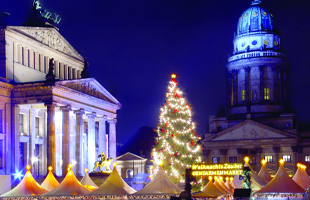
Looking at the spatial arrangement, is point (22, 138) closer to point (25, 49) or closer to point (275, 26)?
point (25, 49)

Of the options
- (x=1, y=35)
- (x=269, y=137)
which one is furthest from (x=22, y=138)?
(x=269, y=137)

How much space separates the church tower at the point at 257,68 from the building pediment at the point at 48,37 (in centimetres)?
5159

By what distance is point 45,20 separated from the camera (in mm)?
60844

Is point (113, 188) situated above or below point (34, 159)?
below

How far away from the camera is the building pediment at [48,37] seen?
2210 inches

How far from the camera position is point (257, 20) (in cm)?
11275

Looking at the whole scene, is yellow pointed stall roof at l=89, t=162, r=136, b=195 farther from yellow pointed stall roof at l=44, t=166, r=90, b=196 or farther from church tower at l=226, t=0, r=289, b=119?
church tower at l=226, t=0, r=289, b=119

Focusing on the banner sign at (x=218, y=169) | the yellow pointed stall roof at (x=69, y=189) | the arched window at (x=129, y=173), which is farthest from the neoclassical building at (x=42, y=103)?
the arched window at (x=129, y=173)

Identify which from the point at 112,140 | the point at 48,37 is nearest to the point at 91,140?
the point at 112,140

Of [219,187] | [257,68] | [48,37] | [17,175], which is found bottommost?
[219,187]

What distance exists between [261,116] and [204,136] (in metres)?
11.9

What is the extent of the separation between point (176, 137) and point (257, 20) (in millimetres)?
72059

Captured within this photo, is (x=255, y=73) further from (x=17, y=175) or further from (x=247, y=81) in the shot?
(x=17, y=175)

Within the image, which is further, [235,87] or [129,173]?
[235,87]
